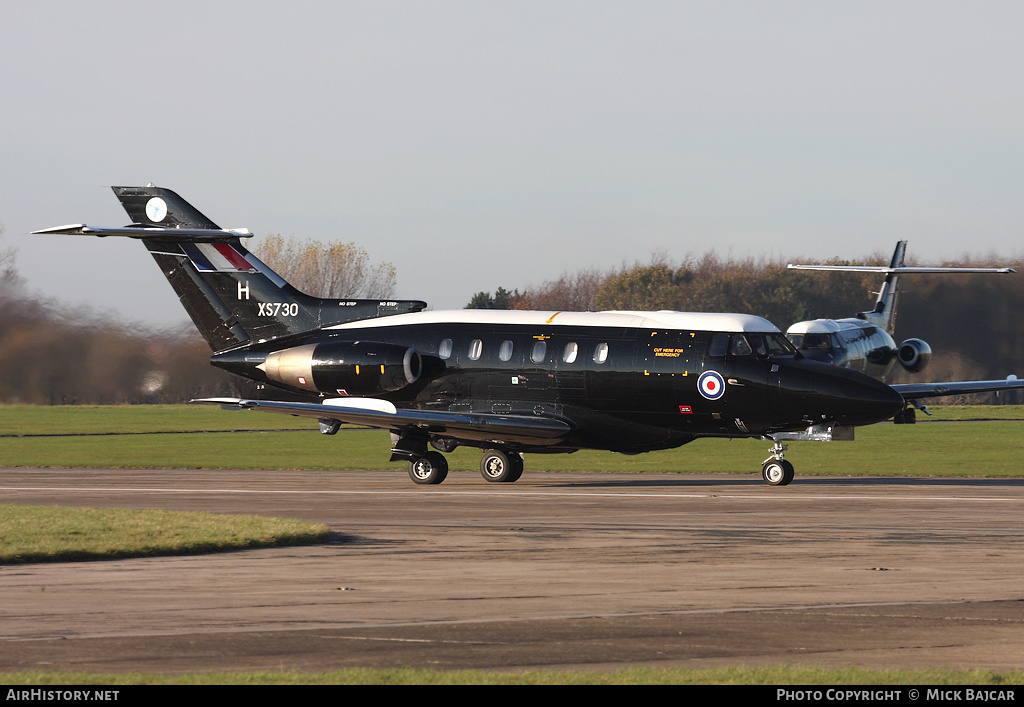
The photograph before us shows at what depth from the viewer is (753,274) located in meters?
81.9

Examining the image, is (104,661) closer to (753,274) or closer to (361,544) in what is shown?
(361,544)

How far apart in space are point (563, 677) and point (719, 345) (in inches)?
838

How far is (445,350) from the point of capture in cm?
3300

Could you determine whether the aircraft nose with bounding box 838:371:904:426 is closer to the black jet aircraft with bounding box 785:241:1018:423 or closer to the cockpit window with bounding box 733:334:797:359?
the cockpit window with bounding box 733:334:797:359

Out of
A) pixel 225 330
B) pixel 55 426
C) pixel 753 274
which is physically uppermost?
pixel 753 274

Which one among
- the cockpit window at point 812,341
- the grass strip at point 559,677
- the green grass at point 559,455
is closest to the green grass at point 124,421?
the green grass at point 559,455

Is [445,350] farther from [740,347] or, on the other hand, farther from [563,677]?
[563,677]

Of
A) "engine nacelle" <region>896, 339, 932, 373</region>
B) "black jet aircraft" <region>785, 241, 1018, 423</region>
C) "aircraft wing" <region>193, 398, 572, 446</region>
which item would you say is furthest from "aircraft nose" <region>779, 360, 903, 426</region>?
"engine nacelle" <region>896, 339, 932, 373</region>

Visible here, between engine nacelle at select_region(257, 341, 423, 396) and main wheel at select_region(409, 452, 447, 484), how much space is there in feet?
6.25

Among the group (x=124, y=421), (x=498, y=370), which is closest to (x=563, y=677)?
(x=498, y=370)

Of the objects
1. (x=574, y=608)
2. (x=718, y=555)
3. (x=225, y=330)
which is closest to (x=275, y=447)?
(x=225, y=330)

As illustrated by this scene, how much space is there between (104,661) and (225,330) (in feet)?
87.6

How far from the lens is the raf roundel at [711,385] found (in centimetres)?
3005

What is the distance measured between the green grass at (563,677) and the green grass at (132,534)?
25.9 feet
